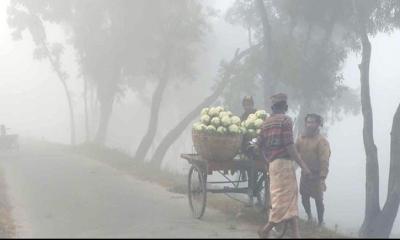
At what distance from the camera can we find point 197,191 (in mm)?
10359

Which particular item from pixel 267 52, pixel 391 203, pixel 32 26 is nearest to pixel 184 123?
pixel 267 52

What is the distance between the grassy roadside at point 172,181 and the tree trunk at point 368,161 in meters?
4.93

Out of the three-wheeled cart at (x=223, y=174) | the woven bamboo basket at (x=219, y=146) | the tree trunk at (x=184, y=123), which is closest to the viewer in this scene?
the woven bamboo basket at (x=219, y=146)

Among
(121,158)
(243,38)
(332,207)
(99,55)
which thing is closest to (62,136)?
(243,38)

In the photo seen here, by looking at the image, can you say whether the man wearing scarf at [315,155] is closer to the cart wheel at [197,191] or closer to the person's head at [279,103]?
the cart wheel at [197,191]

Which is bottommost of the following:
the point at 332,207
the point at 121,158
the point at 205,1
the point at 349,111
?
the point at 332,207

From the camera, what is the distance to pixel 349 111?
1588 inches

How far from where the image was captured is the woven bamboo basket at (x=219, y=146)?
930 centimetres

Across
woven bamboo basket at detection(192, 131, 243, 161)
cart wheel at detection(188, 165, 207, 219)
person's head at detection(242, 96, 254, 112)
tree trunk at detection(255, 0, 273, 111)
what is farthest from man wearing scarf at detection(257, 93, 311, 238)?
tree trunk at detection(255, 0, 273, 111)

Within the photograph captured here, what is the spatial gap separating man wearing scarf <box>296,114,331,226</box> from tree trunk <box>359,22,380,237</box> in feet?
18.2

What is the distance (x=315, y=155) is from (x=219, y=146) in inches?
78.0

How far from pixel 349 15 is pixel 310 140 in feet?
42.2

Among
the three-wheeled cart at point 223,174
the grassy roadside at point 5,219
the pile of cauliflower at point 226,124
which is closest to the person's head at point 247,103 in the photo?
the pile of cauliflower at point 226,124

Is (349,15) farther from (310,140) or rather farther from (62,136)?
(62,136)
